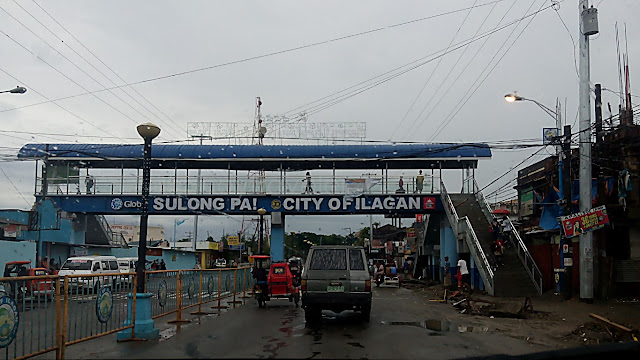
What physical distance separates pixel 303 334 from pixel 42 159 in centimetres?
2905

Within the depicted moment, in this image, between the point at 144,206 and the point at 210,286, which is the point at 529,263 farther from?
the point at 144,206

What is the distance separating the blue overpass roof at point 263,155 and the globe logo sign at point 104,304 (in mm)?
24747

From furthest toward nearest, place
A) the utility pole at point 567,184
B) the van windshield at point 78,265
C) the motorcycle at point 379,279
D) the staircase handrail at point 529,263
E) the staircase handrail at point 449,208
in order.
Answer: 1. the motorcycle at point 379,279
2. the staircase handrail at point 449,208
3. the van windshield at point 78,265
4. the staircase handrail at point 529,263
5. the utility pole at point 567,184

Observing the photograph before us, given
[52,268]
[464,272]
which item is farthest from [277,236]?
[464,272]

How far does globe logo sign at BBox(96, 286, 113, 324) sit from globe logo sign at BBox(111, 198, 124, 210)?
26330 mm

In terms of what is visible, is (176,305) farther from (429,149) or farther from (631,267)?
(429,149)

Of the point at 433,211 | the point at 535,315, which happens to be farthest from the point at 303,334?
the point at 433,211

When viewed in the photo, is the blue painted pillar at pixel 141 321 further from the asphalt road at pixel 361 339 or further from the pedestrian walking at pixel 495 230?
the pedestrian walking at pixel 495 230

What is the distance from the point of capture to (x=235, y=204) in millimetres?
36562

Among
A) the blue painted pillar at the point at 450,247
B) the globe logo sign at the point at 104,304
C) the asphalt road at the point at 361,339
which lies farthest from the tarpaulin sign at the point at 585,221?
the blue painted pillar at the point at 450,247

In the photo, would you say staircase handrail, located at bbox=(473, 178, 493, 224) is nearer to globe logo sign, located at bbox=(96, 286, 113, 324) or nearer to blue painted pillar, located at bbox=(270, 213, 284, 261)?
blue painted pillar, located at bbox=(270, 213, 284, 261)

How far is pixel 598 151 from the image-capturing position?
20.5 meters

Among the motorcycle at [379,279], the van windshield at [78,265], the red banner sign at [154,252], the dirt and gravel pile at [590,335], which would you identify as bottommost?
the motorcycle at [379,279]

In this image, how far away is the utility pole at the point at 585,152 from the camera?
18.2 meters
